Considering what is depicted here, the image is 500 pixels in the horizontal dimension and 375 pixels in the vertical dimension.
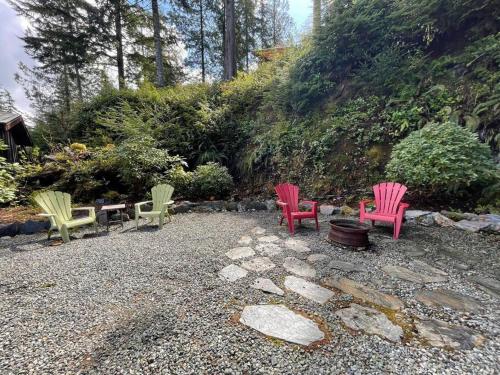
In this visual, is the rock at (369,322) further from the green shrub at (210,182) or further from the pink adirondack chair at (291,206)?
the green shrub at (210,182)

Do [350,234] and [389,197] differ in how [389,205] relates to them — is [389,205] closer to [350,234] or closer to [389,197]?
[389,197]

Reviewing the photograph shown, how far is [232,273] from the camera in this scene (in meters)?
2.34

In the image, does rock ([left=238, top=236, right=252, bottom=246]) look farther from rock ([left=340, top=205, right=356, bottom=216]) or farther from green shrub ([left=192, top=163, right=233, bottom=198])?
green shrub ([left=192, top=163, right=233, bottom=198])

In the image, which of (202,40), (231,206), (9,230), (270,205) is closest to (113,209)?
(9,230)

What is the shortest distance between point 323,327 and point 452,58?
5.68m

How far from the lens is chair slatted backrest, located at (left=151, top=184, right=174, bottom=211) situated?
15.0 feet

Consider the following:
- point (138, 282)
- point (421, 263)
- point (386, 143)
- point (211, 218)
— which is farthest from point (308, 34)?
point (138, 282)

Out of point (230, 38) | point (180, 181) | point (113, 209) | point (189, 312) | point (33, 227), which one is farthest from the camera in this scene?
point (230, 38)

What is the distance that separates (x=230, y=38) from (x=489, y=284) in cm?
1014

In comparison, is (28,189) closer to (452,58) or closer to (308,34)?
(308,34)

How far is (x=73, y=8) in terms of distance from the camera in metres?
10.4

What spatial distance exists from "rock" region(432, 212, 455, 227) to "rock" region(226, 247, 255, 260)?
2.62 metres

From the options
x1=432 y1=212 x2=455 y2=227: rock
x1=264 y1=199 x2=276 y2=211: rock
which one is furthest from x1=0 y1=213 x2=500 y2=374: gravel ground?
x1=264 y1=199 x2=276 y2=211: rock

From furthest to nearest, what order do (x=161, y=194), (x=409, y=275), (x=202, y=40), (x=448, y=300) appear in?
(x=202, y=40)
(x=161, y=194)
(x=409, y=275)
(x=448, y=300)
